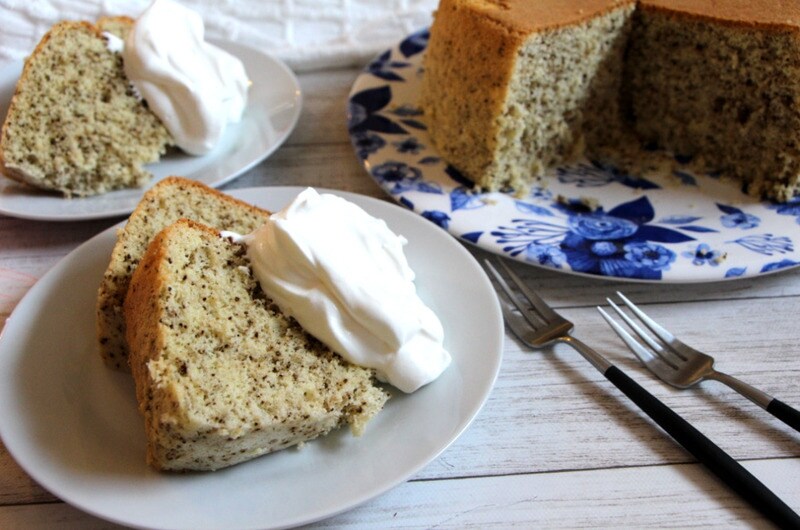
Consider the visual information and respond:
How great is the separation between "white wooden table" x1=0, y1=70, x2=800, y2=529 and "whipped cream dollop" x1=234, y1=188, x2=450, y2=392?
21 cm

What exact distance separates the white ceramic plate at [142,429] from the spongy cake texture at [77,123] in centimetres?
46

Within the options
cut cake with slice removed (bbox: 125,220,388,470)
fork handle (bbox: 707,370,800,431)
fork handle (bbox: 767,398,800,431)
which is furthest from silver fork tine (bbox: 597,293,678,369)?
cut cake with slice removed (bbox: 125,220,388,470)

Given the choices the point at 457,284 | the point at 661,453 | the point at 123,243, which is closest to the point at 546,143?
the point at 457,284

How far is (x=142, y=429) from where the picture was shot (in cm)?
138

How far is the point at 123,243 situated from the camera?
5.15ft

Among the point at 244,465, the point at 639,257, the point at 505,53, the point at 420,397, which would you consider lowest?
the point at 244,465

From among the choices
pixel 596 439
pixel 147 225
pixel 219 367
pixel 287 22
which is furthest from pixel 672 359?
pixel 287 22

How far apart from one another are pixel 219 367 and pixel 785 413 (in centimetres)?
108

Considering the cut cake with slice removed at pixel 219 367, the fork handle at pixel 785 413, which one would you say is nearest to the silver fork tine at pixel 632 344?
the fork handle at pixel 785 413

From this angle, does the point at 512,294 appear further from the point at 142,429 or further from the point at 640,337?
the point at 142,429

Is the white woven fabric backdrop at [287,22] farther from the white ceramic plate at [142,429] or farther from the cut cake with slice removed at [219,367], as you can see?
the cut cake with slice removed at [219,367]

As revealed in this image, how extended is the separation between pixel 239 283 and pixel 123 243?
30 cm

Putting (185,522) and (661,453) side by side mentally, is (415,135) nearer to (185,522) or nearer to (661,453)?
(661,453)

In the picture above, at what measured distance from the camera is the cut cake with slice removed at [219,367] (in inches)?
48.2
